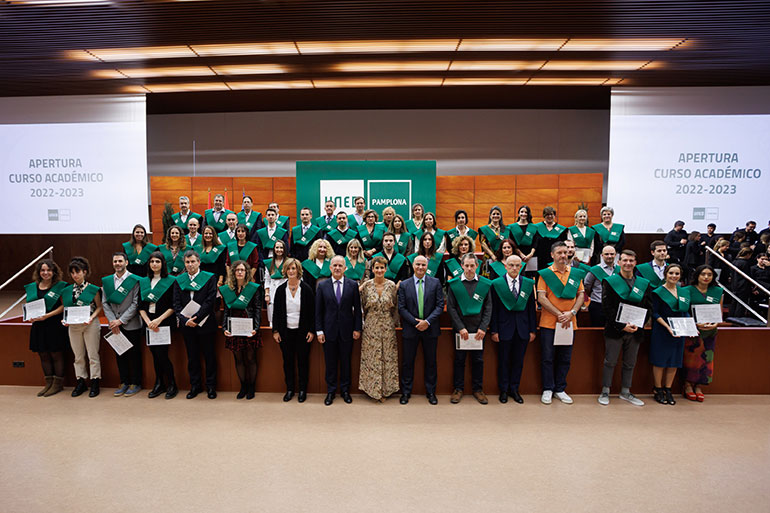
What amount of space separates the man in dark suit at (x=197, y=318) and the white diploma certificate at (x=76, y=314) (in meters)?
0.97

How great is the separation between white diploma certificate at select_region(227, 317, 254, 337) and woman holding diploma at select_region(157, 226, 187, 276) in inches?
65.2

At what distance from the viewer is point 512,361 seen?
182 inches

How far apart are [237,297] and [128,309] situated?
3.96 feet

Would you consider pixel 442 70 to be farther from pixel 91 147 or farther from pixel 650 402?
pixel 91 147

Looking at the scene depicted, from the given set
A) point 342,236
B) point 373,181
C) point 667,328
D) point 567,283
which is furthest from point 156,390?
point 373,181

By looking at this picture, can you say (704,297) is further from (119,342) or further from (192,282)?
(119,342)

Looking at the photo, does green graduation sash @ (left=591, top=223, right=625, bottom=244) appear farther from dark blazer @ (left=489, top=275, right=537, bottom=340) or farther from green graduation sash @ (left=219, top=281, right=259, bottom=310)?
green graduation sash @ (left=219, top=281, right=259, bottom=310)

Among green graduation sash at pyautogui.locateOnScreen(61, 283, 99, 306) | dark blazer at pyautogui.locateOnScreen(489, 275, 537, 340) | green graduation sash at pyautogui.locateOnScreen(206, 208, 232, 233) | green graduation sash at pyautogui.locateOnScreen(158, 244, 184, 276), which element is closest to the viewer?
dark blazer at pyautogui.locateOnScreen(489, 275, 537, 340)

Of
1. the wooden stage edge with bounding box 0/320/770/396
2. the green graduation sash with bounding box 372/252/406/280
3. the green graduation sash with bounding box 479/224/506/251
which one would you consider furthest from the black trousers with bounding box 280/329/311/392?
the green graduation sash with bounding box 479/224/506/251

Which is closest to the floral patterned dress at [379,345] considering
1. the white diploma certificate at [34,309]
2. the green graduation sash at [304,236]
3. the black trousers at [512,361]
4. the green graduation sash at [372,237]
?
the black trousers at [512,361]

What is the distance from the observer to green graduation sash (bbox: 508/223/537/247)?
21.6 feet

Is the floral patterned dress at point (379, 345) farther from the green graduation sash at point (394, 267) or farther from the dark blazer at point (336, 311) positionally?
the green graduation sash at point (394, 267)

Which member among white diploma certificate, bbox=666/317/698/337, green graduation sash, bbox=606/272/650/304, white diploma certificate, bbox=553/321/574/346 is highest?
green graduation sash, bbox=606/272/650/304

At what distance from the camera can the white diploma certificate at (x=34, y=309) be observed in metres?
4.63
